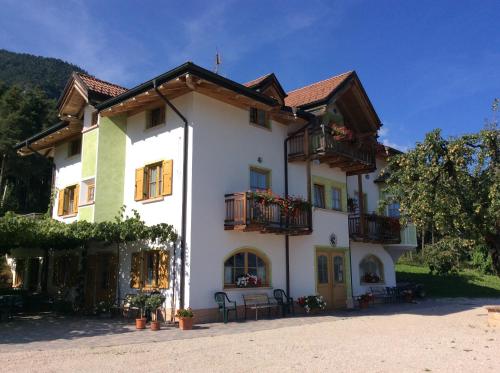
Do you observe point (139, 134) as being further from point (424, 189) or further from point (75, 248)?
point (424, 189)

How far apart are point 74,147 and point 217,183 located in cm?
875

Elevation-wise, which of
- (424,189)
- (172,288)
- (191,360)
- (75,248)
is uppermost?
(424,189)

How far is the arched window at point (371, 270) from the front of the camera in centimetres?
2172

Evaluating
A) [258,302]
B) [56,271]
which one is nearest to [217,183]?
[258,302]

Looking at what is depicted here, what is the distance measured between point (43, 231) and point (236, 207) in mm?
6062

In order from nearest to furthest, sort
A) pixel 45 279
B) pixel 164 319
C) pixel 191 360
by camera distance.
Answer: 1. pixel 191 360
2. pixel 164 319
3. pixel 45 279

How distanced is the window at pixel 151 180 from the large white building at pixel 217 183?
0.12 ft

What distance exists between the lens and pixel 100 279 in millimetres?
17562

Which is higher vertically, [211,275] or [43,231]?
[43,231]

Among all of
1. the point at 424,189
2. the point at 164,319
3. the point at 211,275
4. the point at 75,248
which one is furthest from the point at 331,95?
the point at 75,248

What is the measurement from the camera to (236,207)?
1501 cm

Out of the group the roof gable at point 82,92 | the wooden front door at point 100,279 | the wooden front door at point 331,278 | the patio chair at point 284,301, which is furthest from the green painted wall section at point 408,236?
the roof gable at point 82,92

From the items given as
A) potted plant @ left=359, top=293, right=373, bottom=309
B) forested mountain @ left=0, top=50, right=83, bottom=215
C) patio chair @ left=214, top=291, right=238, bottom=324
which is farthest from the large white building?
forested mountain @ left=0, top=50, right=83, bottom=215

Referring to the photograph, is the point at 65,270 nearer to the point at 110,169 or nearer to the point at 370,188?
the point at 110,169
